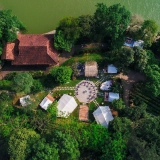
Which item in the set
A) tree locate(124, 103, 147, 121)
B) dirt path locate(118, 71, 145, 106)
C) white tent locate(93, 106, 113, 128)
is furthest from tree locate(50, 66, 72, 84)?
tree locate(124, 103, 147, 121)

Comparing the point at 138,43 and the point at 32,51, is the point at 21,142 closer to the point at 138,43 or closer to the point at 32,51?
the point at 32,51

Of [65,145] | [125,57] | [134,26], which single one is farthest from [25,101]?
[134,26]

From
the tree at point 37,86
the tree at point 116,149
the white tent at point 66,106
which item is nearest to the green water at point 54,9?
the tree at point 37,86

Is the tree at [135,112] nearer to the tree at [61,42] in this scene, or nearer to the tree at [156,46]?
the tree at [156,46]

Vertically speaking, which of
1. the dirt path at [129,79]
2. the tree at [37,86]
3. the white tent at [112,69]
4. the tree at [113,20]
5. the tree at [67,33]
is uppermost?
the tree at [113,20]

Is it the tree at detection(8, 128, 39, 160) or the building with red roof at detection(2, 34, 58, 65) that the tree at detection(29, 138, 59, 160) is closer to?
the tree at detection(8, 128, 39, 160)
